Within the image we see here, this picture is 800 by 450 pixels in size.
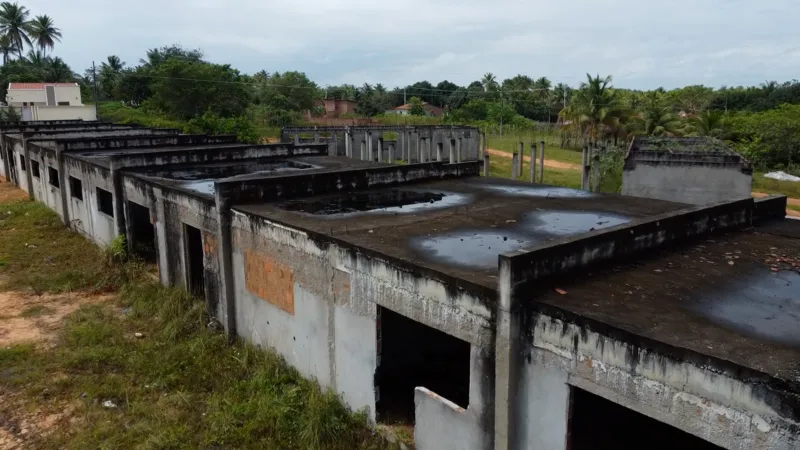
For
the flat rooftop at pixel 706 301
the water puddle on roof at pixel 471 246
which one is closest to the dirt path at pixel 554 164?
the water puddle on roof at pixel 471 246

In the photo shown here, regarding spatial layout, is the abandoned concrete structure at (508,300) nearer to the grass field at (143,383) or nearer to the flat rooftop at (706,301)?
the flat rooftop at (706,301)

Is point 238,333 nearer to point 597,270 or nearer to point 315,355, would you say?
point 315,355

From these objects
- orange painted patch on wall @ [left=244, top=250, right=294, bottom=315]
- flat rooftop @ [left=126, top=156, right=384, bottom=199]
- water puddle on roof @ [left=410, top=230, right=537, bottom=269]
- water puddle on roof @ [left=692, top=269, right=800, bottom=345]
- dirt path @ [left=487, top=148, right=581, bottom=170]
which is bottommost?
dirt path @ [left=487, top=148, right=581, bottom=170]

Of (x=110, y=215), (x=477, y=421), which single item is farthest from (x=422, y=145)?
(x=477, y=421)

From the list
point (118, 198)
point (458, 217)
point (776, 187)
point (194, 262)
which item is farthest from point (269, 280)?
point (776, 187)

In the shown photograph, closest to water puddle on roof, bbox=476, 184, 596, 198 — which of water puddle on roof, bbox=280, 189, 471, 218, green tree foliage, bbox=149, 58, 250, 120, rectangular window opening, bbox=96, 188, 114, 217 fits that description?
water puddle on roof, bbox=280, 189, 471, 218

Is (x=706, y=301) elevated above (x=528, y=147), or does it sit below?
above

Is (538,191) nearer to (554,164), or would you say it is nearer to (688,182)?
(688,182)

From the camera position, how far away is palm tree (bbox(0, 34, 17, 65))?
2574 inches

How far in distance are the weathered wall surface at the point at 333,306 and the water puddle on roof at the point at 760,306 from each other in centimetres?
199

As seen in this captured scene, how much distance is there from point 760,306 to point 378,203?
6.35 meters

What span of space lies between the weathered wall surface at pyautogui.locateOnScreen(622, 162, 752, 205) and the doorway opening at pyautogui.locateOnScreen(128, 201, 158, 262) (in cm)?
1402

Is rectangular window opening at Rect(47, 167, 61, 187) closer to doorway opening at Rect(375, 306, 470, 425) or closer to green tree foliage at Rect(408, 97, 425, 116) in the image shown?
doorway opening at Rect(375, 306, 470, 425)

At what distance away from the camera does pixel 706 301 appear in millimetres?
5336
